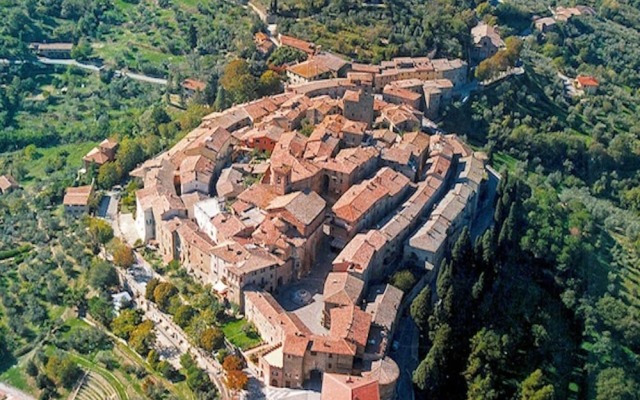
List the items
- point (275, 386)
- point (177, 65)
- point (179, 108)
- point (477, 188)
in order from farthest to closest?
point (177, 65) < point (179, 108) < point (477, 188) < point (275, 386)

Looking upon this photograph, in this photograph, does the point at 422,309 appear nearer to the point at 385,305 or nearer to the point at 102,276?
the point at 385,305

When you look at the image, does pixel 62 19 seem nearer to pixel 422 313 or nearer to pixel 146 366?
pixel 146 366

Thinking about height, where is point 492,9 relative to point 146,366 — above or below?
above

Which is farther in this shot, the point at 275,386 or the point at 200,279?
the point at 200,279

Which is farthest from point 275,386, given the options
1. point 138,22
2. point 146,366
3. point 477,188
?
point 138,22

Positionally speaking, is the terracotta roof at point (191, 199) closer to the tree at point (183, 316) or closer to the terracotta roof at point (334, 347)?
the tree at point (183, 316)

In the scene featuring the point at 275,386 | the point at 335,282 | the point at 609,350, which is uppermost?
the point at 335,282

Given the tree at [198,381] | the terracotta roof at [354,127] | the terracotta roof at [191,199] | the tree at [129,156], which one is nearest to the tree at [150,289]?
the terracotta roof at [191,199]
